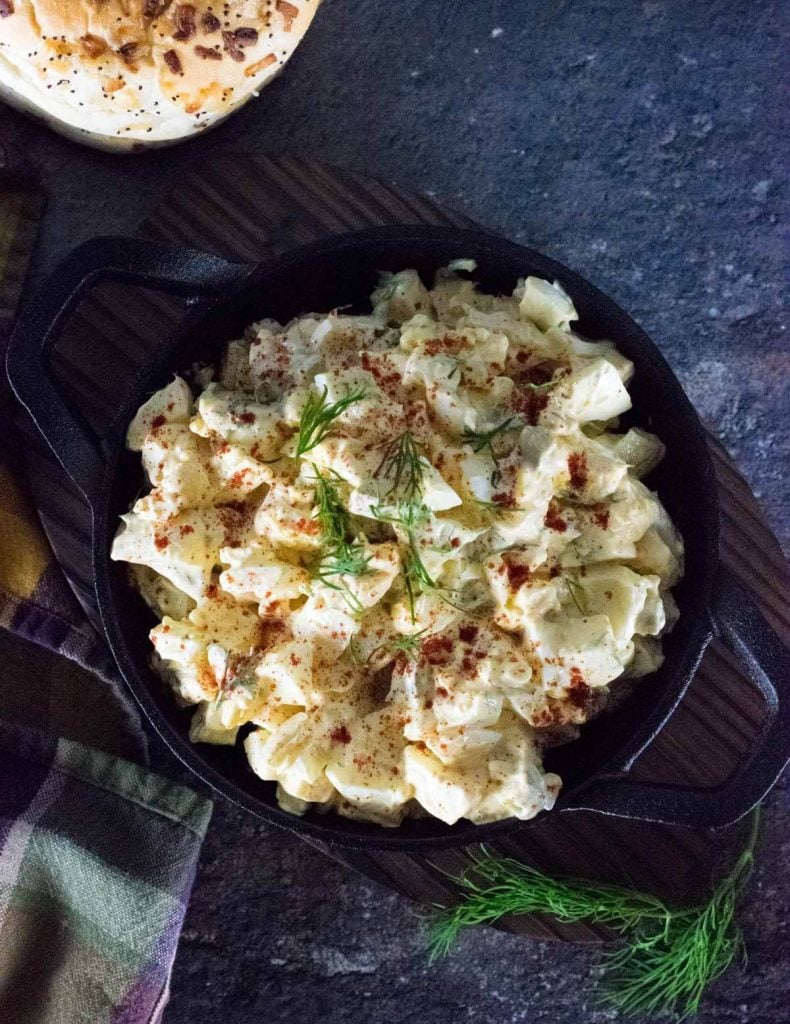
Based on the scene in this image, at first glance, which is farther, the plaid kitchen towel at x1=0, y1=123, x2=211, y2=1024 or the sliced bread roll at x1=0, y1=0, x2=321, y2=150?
the plaid kitchen towel at x1=0, y1=123, x2=211, y2=1024

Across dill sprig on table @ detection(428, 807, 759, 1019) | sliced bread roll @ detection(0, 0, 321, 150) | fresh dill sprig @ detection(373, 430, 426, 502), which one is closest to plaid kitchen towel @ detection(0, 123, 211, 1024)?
sliced bread roll @ detection(0, 0, 321, 150)

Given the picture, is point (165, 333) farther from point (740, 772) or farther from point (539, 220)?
point (740, 772)

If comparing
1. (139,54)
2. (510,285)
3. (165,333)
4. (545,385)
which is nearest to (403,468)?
(545,385)

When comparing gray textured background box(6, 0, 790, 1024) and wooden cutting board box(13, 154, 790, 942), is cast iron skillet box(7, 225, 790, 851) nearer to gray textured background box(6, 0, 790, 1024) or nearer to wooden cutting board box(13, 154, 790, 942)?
wooden cutting board box(13, 154, 790, 942)

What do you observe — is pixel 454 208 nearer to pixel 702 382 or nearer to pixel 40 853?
pixel 702 382

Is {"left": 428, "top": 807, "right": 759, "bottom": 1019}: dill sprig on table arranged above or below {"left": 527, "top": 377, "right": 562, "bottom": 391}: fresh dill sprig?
below

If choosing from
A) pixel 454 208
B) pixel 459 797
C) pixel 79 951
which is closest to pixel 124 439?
pixel 459 797
